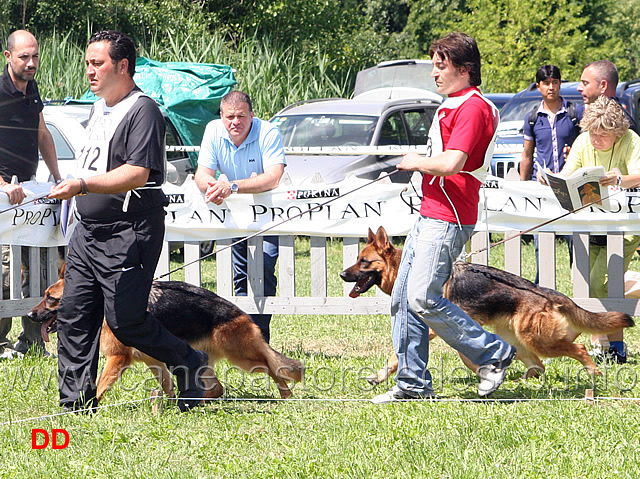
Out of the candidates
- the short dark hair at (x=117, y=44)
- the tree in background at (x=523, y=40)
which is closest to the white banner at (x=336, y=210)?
the short dark hair at (x=117, y=44)

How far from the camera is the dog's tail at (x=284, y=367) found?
5.15 metres

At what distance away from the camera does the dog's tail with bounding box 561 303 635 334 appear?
5410 millimetres

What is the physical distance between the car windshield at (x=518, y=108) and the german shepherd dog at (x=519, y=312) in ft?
27.3

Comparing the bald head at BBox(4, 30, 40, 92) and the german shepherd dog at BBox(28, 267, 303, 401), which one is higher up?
the bald head at BBox(4, 30, 40, 92)

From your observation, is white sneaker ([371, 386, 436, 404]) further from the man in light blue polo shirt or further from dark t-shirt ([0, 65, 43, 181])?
dark t-shirt ([0, 65, 43, 181])

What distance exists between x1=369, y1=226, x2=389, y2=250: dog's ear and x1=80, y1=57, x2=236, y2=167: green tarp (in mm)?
8474

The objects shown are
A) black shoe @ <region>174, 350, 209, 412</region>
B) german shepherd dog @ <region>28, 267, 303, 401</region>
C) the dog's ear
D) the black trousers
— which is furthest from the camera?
the dog's ear

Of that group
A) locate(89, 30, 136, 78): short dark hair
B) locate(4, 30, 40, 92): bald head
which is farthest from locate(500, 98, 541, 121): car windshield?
locate(89, 30, 136, 78): short dark hair

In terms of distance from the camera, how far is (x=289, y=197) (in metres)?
6.46

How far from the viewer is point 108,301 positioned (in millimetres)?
4465

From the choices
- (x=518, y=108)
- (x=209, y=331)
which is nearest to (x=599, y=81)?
(x=209, y=331)

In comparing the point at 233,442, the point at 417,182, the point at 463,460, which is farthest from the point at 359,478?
the point at 417,182

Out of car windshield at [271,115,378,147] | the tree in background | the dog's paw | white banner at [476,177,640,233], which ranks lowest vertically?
the dog's paw

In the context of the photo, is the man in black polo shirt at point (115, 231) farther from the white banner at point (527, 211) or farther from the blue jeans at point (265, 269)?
the white banner at point (527, 211)
